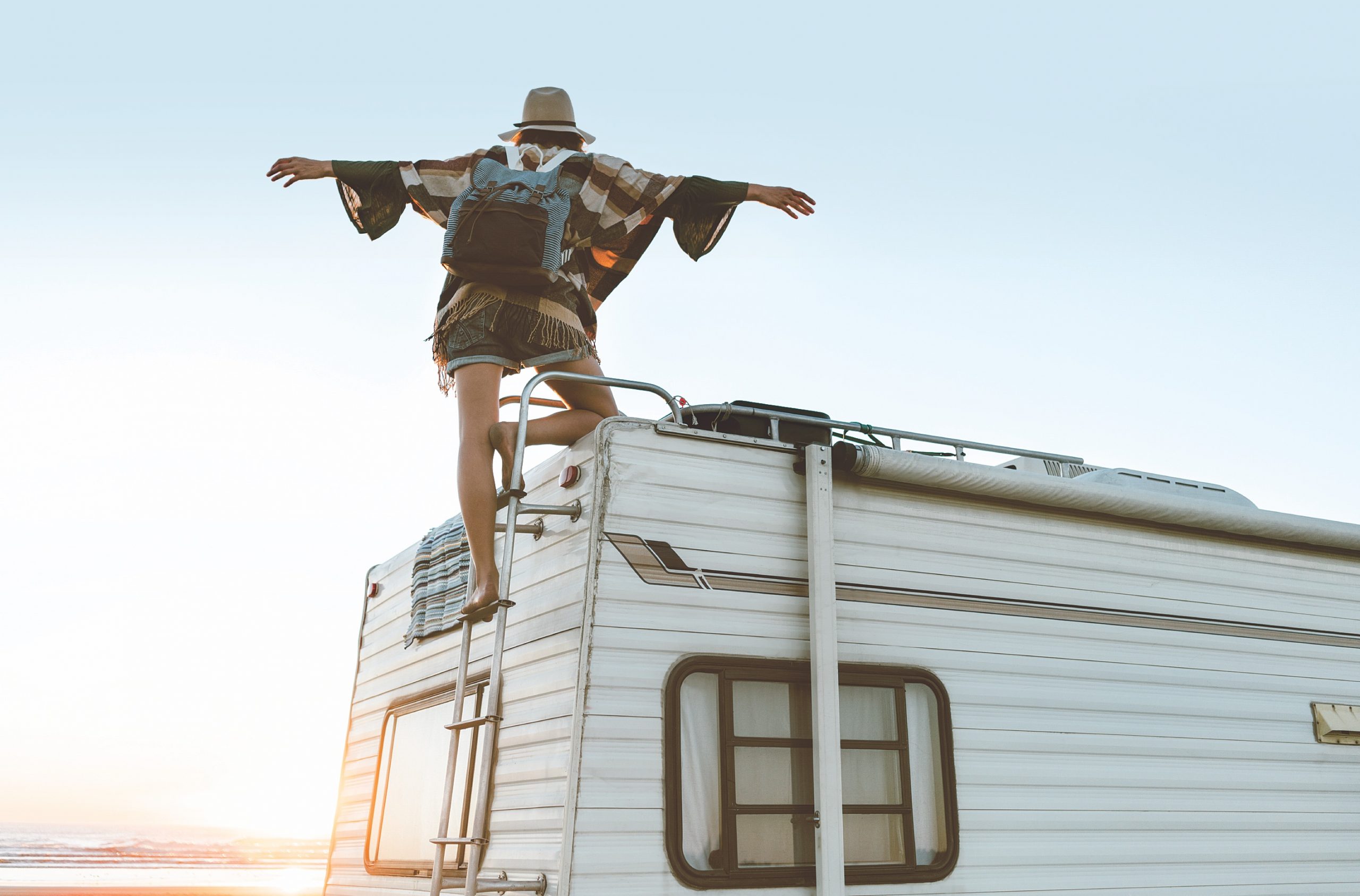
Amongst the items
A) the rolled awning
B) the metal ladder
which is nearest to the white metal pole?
the rolled awning

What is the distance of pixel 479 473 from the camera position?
11.9 ft

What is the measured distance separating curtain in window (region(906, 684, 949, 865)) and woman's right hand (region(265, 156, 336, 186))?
282 cm

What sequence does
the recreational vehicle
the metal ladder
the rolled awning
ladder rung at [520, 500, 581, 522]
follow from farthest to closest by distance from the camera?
the rolled awning < ladder rung at [520, 500, 581, 522] < the recreational vehicle < the metal ladder

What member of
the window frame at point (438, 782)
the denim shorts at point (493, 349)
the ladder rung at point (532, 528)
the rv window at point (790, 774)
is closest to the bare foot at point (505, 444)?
the ladder rung at point (532, 528)

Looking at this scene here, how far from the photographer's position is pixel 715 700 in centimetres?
336

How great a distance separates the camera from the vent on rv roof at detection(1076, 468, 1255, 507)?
4730 mm

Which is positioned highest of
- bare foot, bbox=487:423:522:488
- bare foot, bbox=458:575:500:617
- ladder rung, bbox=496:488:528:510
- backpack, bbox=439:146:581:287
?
backpack, bbox=439:146:581:287

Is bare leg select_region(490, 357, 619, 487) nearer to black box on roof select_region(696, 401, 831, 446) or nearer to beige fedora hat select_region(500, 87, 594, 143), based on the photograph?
black box on roof select_region(696, 401, 831, 446)

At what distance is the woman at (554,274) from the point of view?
3674 mm

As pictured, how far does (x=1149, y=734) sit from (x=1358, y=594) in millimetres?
1579

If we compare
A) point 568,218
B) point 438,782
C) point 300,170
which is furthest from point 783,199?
point 438,782

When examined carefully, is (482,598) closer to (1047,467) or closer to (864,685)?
A: (864,685)

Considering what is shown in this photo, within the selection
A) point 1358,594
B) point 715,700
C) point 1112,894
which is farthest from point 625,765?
point 1358,594

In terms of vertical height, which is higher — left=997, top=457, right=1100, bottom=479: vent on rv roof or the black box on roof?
left=997, top=457, right=1100, bottom=479: vent on rv roof
